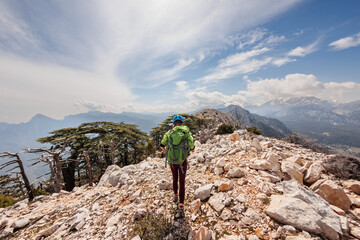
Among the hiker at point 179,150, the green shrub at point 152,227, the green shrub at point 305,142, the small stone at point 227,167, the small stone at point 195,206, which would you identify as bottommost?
the green shrub at point 305,142

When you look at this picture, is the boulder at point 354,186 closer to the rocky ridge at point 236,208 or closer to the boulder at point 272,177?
the rocky ridge at point 236,208

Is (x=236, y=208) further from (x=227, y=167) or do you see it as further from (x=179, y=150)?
(x=179, y=150)

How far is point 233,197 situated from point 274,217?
1072 mm

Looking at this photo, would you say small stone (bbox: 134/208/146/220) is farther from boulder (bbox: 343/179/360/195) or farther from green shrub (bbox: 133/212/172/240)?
boulder (bbox: 343/179/360/195)

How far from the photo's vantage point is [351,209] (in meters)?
3.60

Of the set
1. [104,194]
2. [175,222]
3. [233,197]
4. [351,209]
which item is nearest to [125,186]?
[104,194]

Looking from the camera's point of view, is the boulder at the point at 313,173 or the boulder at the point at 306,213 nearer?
the boulder at the point at 306,213

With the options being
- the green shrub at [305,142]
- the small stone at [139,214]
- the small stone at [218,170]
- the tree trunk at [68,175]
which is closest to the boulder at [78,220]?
the small stone at [139,214]

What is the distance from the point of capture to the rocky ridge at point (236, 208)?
301 centimetres

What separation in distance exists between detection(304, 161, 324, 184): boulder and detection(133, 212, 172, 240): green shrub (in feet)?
15.9

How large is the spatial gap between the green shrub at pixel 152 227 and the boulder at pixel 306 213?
266 cm

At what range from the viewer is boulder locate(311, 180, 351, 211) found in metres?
3.56

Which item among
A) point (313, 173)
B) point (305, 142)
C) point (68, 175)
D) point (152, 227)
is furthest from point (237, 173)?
point (68, 175)

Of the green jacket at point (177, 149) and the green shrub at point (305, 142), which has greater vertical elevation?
the green jacket at point (177, 149)
